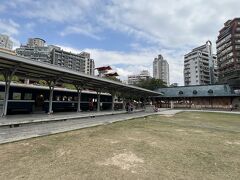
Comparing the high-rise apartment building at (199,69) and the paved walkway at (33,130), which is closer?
the paved walkway at (33,130)

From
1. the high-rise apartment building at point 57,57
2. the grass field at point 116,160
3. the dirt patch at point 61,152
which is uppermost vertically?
the high-rise apartment building at point 57,57

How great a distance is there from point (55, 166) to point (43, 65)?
9336mm

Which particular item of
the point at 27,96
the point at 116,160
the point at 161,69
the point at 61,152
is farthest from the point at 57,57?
the point at 116,160

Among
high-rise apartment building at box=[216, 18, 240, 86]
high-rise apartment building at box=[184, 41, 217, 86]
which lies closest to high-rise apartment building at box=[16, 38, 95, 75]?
high-rise apartment building at box=[184, 41, 217, 86]

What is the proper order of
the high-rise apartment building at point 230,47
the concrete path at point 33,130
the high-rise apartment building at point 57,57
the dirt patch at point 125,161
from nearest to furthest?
1. the dirt patch at point 125,161
2. the concrete path at point 33,130
3. the high-rise apartment building at point 230,47
4. the high-rise apartment building at point 57,57

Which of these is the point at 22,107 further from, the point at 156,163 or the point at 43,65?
the point at 156,163

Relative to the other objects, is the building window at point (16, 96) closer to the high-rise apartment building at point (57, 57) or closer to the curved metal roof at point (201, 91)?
the curved metal roof at point (201, 91)

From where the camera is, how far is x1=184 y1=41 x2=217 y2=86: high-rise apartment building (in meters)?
83.4

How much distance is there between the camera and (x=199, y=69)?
83.2 metres

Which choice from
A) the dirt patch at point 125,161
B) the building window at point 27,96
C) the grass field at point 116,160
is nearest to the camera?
the grass field at point 116,160

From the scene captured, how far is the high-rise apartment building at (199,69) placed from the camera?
83.4 metres

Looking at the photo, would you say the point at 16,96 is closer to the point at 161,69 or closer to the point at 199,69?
the point at 199,69

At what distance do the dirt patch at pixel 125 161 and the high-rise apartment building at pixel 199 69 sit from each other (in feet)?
277

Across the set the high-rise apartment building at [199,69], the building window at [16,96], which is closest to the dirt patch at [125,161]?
the building window at [16,96]
